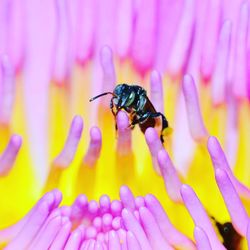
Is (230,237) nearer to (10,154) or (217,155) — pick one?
(217,155)

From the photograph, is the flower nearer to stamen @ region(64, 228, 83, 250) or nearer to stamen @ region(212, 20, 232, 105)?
stamen @ region(212, 20, 232, 105)

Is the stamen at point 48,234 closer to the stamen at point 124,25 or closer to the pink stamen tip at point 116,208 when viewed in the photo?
the pink stamen tip at point 116,208

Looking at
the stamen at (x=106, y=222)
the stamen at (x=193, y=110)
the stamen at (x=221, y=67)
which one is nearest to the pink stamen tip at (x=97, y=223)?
the stamen at (x=106, y=222)

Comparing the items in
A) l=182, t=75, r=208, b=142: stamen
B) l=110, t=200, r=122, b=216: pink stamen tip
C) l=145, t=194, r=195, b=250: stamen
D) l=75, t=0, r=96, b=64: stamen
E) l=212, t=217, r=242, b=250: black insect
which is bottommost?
l=212, t=217, r=242, b=250: black insect

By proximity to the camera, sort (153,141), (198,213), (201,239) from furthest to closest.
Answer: (153,141), (198,213), (201,239)

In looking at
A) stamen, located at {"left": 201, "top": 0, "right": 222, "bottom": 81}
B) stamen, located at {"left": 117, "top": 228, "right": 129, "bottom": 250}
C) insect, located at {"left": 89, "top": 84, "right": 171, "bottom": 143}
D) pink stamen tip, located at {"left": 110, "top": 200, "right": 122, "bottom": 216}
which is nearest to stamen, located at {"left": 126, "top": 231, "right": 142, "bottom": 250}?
stamen, located at {"left": 117, "top": 228, "right": 129, "bottom": 250}

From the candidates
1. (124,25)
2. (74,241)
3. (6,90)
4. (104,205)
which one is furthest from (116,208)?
(124,25)

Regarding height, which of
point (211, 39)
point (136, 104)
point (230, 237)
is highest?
point (211, 39)
